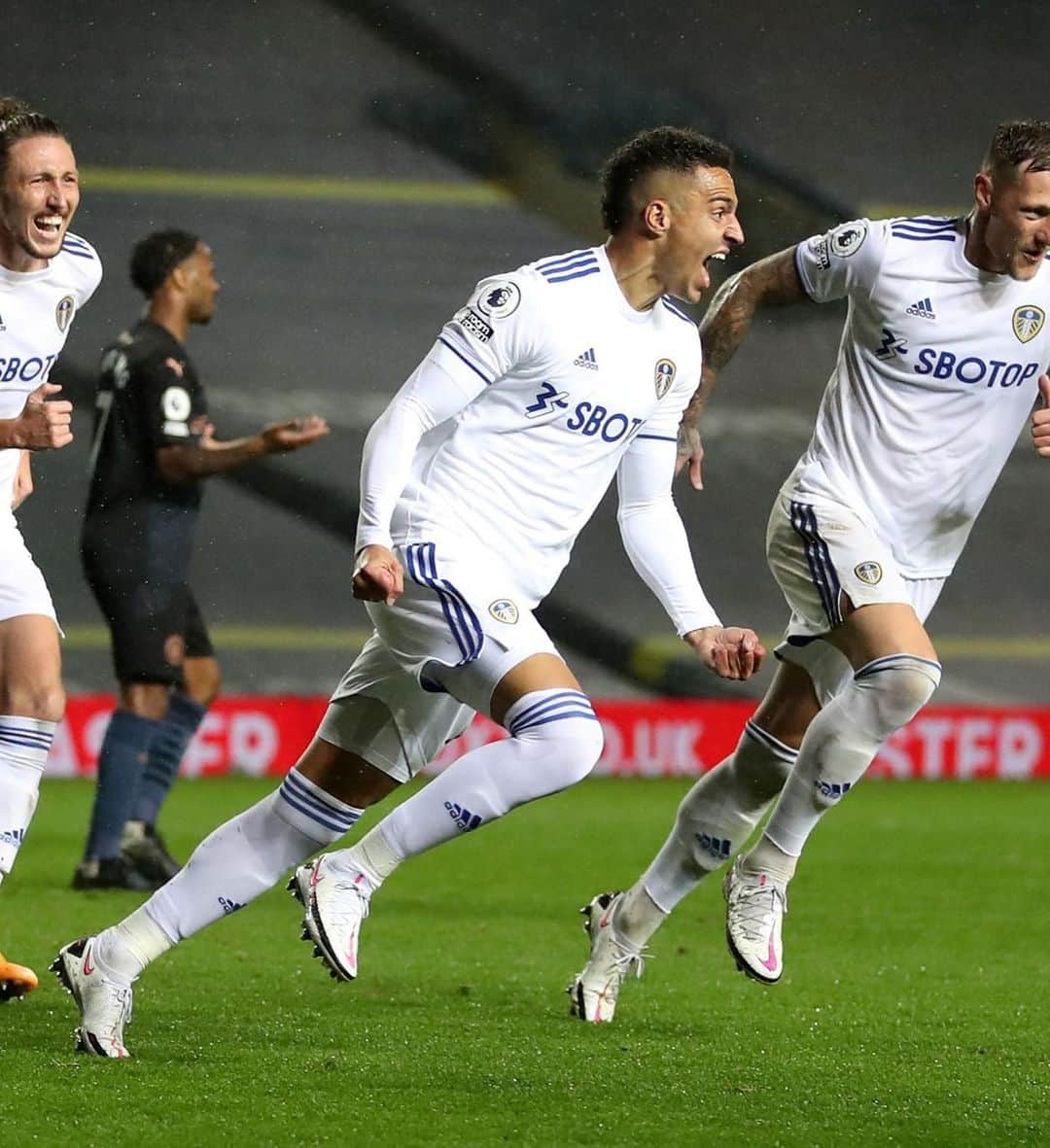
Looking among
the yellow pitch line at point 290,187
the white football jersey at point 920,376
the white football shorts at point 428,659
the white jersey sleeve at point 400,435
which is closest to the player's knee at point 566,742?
the white football shorts at point 428,659

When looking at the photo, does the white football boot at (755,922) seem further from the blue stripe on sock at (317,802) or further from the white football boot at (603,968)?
the blue stripe on sock at (317,802)

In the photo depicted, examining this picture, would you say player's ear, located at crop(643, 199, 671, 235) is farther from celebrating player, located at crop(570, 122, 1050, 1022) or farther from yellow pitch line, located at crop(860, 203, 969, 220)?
yellow pitch line, located at crop(860, 203, 969, 220)

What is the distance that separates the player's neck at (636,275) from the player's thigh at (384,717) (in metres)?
0.78

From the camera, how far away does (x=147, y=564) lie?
621 cm

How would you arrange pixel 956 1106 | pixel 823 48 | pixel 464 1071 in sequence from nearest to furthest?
1. pixel 956 1106
2. pixel 464 1071
3. pixel 823 48

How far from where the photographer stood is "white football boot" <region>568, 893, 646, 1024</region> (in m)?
4.12

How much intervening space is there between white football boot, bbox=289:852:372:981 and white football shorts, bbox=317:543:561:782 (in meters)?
0.20

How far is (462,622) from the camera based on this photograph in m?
3.52

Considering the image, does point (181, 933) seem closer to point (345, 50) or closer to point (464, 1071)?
point (464, 1071)

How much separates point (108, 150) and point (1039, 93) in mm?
5456

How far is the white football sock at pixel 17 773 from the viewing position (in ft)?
12.7

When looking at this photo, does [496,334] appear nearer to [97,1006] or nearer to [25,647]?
[25,647]

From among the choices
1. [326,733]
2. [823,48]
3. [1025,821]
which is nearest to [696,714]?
[1025,821]

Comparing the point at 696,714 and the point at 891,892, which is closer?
the point at 891,892
